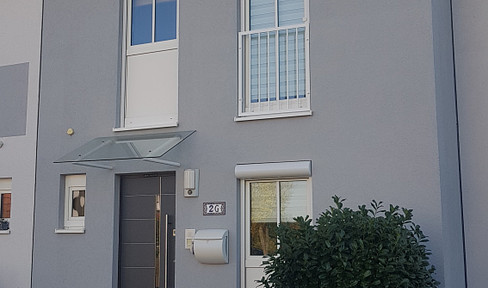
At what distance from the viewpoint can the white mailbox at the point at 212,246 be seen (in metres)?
8.76

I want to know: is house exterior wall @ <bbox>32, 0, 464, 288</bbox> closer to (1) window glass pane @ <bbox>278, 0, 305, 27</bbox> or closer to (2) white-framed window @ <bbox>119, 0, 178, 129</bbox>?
(2) white-framed window @ <bbox>119, 0, 178, 129</bbox>

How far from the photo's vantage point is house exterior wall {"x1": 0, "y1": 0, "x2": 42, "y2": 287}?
10398 millimetres

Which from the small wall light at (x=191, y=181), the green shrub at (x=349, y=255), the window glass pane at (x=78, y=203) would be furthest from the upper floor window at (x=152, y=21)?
the green shrub at (x=349, y=255)

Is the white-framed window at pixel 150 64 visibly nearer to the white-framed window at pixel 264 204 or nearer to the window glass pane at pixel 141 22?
the window glass pane at pixel 141 22

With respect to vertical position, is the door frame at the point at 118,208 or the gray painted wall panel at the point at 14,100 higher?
the gray painted wall panel at the point at 14,100

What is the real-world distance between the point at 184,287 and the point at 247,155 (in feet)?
6.41

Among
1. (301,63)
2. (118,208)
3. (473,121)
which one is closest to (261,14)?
(301,63)

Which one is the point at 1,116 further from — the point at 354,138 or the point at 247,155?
the point at 354,138

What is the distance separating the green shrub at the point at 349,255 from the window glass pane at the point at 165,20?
4076 millimetres

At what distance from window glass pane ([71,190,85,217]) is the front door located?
0.69 m

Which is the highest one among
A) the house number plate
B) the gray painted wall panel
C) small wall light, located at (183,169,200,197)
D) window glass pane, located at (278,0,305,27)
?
window glass pane, located at (278,0,305,27)

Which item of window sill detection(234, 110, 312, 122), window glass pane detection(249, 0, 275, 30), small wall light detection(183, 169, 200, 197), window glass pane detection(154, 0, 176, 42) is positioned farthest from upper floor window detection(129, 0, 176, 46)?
small wall light detection(183, 169, 200, 197)

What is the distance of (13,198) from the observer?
10570 millimetres

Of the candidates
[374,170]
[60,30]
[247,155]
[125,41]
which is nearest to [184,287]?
[247,155]
